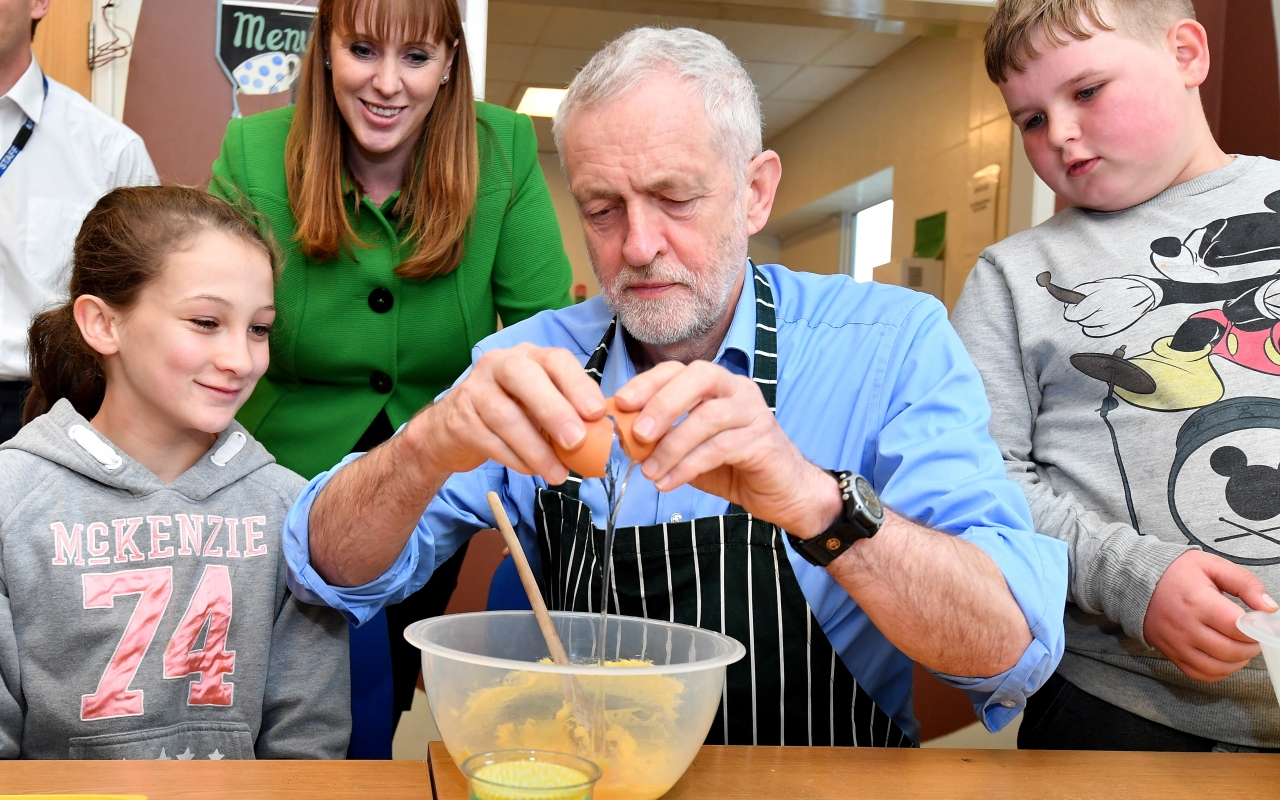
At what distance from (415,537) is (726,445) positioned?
54cm

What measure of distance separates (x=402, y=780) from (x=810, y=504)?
17.8 inches

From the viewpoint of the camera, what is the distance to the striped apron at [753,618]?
1.24 m

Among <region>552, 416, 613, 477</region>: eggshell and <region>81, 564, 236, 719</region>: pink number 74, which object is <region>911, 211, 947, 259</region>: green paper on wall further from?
<region>552, 416, 613, 477</region>: eggshell

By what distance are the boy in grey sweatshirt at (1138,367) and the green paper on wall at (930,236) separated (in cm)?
457

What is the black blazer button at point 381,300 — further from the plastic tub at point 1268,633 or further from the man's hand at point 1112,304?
the plastic tub at point 1268,633

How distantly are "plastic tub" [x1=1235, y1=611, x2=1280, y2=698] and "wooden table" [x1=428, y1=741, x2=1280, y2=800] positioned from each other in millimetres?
135

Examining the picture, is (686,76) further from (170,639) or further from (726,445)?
(170,639)

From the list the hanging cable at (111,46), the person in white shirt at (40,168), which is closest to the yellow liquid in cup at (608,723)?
the person in white shirt at (40,168)

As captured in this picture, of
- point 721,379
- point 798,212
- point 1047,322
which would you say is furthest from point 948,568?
point 798,212

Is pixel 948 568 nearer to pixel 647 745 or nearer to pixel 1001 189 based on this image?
pixel 647 745

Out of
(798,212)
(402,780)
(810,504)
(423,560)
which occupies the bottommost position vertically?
(402,780)

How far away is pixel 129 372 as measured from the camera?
59.8 inches

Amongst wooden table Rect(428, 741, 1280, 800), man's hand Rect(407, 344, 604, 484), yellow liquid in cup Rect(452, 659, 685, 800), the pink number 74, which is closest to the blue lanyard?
the pink number 74

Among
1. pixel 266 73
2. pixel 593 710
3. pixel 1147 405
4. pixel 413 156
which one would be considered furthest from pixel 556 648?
pixel 266 73
